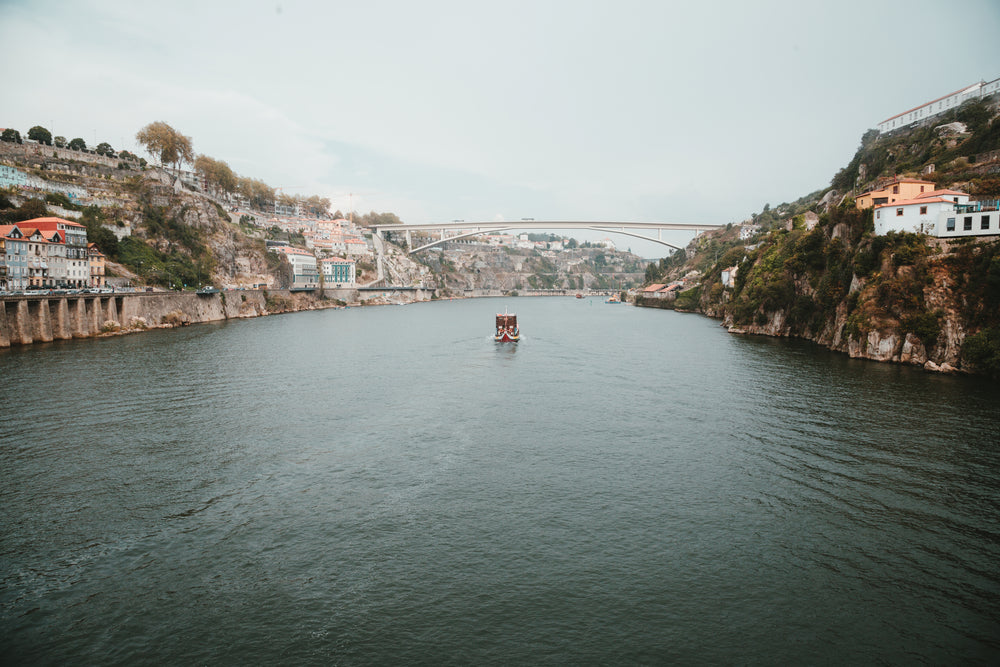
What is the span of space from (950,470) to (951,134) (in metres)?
47.2

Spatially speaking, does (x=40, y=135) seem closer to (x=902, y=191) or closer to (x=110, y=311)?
(x=110, y=311)

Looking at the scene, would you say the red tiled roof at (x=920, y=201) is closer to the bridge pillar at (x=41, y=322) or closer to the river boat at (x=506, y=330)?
the river boat at (x=506, y=330)

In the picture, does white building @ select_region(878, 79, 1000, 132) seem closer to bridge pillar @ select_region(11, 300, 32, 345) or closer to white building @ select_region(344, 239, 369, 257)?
bridge pillar @ select_region(11, 300, 32, 345)

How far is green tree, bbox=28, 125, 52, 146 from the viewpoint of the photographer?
7112cm

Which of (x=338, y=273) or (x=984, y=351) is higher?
(x=338, y=273)

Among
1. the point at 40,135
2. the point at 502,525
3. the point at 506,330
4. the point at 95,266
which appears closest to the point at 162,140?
the point at 40,135

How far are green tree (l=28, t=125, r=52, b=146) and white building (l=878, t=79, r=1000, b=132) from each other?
109 m

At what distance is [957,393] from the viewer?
21.0 m

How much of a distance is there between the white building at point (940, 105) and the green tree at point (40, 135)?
109 m

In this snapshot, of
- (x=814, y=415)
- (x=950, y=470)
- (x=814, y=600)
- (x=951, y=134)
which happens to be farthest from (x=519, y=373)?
(x=951, y=134)

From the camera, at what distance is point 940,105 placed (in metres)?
56.3

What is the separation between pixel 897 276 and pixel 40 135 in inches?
3824

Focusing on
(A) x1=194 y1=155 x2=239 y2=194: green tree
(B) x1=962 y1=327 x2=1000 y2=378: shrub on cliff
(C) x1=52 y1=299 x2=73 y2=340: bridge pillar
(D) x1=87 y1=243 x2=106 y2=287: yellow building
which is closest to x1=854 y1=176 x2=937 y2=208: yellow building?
(B) x1=962 y1=327 x2=1000 y2=378: shrub on cliff

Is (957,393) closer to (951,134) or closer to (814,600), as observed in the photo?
(814,600)
